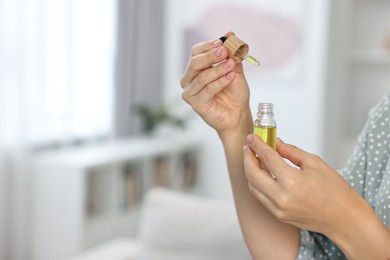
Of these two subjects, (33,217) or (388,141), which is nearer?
(388,141)

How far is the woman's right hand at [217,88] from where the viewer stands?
3.02 ft

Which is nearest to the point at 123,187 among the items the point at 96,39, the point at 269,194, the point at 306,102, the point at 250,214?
the point at 96,39

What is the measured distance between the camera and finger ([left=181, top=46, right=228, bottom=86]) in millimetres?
906

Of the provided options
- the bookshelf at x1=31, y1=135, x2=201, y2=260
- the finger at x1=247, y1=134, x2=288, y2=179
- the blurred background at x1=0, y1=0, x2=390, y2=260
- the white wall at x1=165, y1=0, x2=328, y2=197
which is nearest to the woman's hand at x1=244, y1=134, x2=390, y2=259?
the finger at x1=247, y1=134, x2=288, y2=179

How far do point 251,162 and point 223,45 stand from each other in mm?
203

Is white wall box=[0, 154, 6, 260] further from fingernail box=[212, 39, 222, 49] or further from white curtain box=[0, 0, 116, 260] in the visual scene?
fingernail box=[212, 39, 222, 49]

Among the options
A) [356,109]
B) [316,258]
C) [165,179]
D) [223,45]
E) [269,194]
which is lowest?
[165,179]

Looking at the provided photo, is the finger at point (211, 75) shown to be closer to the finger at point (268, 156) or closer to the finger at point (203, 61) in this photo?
the finger at point (203, 61)

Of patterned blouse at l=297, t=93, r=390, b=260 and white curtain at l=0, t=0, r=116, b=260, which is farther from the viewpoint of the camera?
white curtain at l=0, t=0, r=116, b=260

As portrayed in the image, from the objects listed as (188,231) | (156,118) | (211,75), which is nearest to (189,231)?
(188,231)

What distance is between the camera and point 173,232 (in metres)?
1.87

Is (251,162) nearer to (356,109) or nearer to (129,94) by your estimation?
(129,94)

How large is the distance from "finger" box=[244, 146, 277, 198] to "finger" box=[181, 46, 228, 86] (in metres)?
0.16

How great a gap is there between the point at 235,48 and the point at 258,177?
22cm
